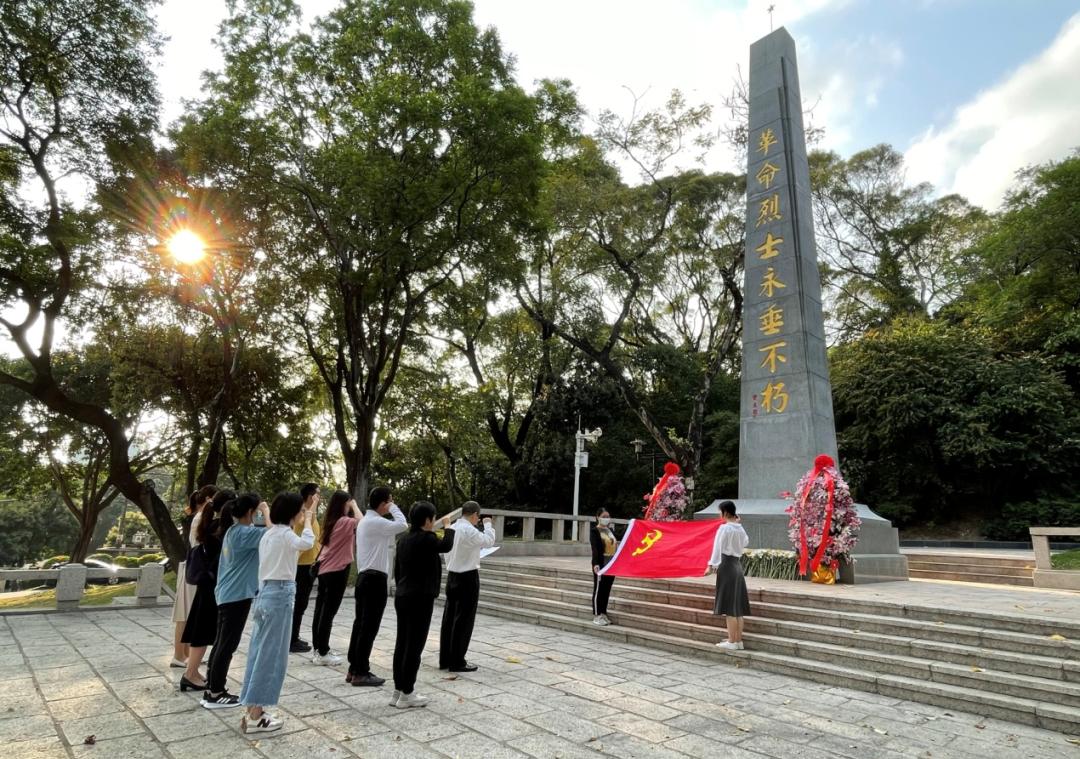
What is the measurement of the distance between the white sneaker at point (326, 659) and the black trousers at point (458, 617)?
1.03 m

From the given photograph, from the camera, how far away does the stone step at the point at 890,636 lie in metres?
5.06

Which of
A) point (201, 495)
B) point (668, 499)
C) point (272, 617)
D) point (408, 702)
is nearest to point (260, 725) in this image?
point (272, 617)

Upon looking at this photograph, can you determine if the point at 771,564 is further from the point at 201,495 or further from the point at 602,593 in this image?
the point at 201,495

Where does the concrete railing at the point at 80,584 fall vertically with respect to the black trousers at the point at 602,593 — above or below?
below

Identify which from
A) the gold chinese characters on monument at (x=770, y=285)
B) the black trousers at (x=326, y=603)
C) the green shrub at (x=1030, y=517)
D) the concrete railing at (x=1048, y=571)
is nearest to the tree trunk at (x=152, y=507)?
the black trousers at (x=326, y=603)

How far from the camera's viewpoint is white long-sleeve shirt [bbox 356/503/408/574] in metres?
5.18

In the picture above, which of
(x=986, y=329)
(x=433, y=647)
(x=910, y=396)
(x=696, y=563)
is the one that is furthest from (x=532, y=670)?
(x=986, y=329)

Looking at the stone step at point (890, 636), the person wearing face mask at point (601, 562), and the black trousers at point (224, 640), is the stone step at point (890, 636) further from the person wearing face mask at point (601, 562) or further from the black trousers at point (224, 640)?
the black trousers at point (224, 640)

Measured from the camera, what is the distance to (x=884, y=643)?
5.82m

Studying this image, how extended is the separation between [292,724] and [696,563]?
206 inches

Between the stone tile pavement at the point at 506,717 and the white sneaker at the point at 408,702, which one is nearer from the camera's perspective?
the stone tile pavement at the point at 506,717

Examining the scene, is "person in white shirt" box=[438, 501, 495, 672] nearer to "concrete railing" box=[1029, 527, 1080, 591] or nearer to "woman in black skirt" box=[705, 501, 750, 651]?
"woman in black skirt" box=[705, 501, 750, 651]

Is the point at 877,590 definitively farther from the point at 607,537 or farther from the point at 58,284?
the point at 58,284

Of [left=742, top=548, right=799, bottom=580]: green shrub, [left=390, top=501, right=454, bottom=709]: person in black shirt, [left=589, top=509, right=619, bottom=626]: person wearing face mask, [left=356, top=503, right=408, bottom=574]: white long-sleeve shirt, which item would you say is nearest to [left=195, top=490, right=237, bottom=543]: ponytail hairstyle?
[left=356, top=503, right=408, bottom=574]: white long-sleeve shirt
